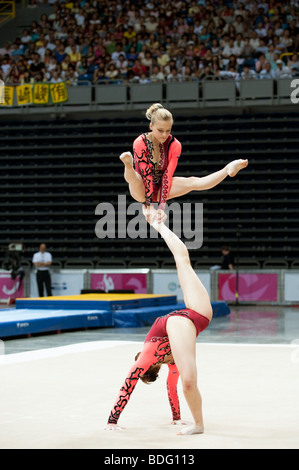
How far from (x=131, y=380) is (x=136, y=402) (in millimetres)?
1062

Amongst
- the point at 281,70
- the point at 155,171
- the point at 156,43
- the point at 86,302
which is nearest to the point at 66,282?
the point at 86,302

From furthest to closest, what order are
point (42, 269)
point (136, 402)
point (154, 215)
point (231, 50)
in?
1. point (231, 50)
2. point (42, 269)
3. point (136, 402)
4. point (154, 215)

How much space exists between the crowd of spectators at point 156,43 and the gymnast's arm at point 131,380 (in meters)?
12.3

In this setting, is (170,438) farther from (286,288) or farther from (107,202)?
(107,202)

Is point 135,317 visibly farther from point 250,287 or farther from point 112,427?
point 112,427

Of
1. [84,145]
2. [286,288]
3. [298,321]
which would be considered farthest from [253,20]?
[298,321]

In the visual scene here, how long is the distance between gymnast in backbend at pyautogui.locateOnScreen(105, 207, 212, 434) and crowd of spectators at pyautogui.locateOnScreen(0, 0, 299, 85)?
1205 cm

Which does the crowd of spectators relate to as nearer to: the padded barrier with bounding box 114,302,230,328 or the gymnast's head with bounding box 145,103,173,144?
the padded barrier with bounding box 114,302,230,328

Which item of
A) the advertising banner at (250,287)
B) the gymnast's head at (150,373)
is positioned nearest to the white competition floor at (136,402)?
the gymnast's head at (150,373)

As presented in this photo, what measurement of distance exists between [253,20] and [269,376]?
1257 cm

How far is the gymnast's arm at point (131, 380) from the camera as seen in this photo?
4375 millimetres

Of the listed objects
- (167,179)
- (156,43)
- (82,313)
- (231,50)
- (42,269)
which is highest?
(156,43)

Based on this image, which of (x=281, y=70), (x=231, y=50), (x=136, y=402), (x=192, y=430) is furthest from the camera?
(x=231, y=50)

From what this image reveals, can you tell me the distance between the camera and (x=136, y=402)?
538 centimetres
